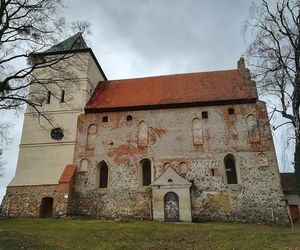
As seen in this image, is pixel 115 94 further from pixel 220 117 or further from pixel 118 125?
pixel 220 117

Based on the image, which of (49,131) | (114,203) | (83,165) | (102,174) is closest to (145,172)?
(114,203)

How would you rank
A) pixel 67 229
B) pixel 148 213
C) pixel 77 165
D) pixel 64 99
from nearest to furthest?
pixel 67 229 → pixel 148 213 → pixel 77 165 → pixel 64 99

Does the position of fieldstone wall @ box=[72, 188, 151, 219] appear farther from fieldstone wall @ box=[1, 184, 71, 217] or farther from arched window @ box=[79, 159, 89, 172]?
arched window @ box=[79, 159, 89, 172]

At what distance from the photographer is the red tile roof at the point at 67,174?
19914mm

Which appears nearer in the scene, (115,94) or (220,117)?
(220,117)

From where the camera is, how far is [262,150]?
19922 millimetres

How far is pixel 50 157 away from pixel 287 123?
15.8 meters

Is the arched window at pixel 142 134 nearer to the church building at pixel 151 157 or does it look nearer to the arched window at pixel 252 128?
the church building at pixel 151 157

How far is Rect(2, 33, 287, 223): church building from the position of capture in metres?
19.1

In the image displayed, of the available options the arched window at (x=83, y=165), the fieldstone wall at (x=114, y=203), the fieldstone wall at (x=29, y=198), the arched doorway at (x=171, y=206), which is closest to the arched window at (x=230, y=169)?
the arched doorway at (x=171, y=206)

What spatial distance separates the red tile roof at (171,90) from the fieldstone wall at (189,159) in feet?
2.48

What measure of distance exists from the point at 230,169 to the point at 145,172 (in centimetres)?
568

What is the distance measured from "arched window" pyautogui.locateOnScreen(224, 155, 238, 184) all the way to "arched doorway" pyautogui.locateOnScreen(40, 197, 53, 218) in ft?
39.1

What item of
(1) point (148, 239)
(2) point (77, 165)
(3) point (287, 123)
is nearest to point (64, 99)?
(2) point (77, 165)
